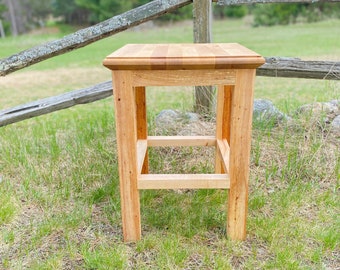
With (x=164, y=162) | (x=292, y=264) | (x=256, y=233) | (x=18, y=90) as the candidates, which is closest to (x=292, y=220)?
(x=256, y=233)

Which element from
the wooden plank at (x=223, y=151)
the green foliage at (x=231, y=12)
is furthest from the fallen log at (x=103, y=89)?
the green foliage at (x=231, y=12)

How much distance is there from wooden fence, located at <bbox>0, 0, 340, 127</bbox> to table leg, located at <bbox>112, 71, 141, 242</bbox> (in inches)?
37.0

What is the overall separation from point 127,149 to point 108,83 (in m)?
1.25

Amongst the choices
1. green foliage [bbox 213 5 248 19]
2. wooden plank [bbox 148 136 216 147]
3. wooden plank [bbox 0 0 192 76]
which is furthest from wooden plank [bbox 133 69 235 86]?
green foliage [bbox 213 5 248 19]

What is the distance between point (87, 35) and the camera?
90.7 inches

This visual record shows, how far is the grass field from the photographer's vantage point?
163 cm

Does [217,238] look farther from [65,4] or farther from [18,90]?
[65,4]

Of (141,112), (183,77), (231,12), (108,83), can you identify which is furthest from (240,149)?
(231,12)

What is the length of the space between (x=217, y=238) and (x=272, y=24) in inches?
841

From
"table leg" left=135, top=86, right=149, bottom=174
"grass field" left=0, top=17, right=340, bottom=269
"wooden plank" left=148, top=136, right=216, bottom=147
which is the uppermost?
"table leg" left=135, top=86, right=149, bottom=174

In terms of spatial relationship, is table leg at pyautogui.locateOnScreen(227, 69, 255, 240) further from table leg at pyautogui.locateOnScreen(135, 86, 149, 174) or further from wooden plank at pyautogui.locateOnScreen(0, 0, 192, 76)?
wooden plank at pyautogui.locateOnScreen(0, 0, 192, 76)

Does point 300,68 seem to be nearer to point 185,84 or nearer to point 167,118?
A: point 167,118

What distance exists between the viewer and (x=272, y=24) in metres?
21.3

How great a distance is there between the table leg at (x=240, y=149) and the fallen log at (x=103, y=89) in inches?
48.0
